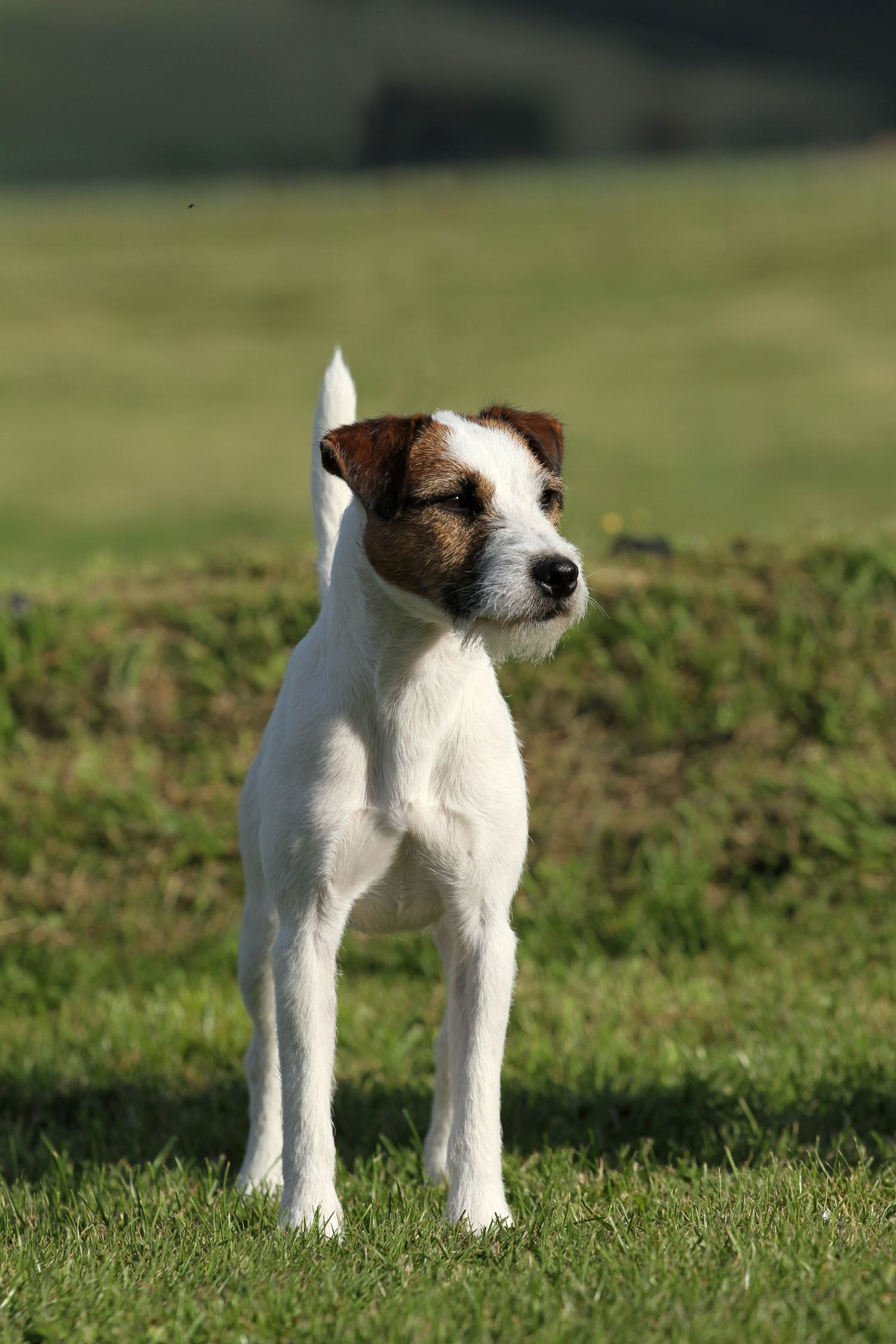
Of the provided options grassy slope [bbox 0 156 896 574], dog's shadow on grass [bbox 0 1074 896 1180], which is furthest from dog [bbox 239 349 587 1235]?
grassy slope [bbox 0 156 896 574]

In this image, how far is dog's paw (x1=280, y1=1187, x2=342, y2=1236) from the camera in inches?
158

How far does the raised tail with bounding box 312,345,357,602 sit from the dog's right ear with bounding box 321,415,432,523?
730 mm

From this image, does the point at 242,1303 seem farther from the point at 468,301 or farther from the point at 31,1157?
the point at 468,301

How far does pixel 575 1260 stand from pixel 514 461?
2.16 meters

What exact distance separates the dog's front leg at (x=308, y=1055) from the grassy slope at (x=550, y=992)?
0.54ft

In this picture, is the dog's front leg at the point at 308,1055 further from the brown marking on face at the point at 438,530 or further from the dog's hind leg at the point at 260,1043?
the brown marking on face at the point at 438,530

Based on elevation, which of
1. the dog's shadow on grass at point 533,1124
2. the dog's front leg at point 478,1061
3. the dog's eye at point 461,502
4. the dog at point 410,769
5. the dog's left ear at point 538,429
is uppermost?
the dog's left ear at point 538,429

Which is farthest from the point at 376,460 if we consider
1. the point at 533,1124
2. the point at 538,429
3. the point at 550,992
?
the point at 550,992

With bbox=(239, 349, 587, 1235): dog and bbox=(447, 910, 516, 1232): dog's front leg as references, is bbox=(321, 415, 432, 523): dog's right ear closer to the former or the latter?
bbox=(239, 349, 587, 1235): dog

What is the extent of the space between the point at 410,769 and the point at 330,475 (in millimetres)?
1159

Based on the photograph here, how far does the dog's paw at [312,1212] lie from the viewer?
4023 mm

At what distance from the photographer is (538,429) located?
14.4ft

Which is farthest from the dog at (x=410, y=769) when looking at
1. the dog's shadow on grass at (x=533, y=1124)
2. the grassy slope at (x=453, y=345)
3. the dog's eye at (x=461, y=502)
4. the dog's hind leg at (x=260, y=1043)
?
the grassy slope at (x=453, y=345)

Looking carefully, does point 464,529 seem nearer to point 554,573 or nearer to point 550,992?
point 554,573
